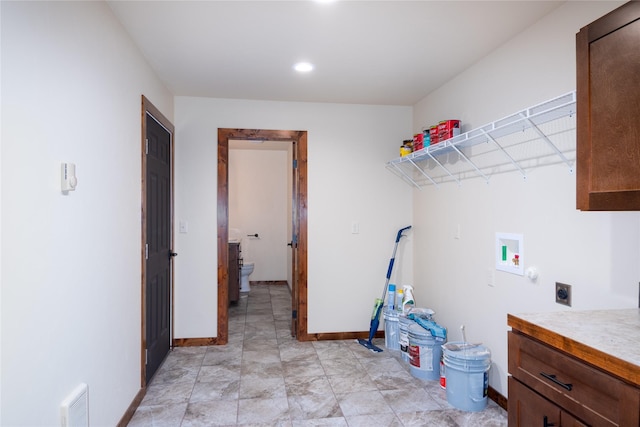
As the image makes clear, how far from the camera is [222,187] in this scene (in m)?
3.71

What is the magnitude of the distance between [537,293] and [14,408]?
7.92ft

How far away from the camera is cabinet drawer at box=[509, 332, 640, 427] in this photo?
1054mm

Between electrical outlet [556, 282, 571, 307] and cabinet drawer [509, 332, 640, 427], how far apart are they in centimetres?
70

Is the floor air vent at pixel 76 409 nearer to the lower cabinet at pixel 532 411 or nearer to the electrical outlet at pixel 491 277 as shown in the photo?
the lower cabinet at pixel 532 411

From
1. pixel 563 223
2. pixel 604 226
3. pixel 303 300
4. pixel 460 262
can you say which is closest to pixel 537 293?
pixel 563 223

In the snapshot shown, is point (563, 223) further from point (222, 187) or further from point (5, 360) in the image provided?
point (222, 187)

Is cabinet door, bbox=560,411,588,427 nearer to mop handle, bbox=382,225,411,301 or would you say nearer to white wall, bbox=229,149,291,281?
mop handle, bbox=382,225,411,301

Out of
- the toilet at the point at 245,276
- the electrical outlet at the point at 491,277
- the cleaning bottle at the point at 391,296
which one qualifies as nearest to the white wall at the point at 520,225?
the electrical outlet at the point at 491,277

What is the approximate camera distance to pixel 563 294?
6.59 ft

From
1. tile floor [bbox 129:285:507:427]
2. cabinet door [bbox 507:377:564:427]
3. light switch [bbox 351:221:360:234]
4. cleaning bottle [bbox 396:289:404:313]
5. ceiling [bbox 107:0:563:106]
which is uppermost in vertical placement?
ceiling [bbox 107:0:563:106]

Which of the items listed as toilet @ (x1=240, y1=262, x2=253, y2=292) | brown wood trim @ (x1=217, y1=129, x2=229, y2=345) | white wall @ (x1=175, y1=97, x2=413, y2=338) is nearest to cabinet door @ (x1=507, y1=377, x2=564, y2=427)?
white wall @ (x1=175, y1=97, x2=413, y2=338)

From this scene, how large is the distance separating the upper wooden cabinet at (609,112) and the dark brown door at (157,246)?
258 cm

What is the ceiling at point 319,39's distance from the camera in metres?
2.06

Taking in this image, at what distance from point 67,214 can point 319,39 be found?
1.72 m
